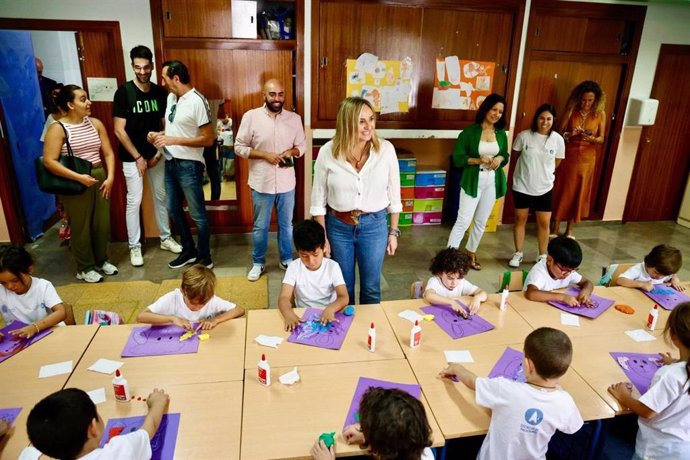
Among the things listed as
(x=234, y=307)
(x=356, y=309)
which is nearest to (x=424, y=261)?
(x=356, y=309)

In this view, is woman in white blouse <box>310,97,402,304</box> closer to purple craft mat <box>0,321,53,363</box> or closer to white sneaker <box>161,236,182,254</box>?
purple craft mat <box>0,321,53,363</box>

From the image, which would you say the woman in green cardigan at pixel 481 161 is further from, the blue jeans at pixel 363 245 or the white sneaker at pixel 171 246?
the white sneaker at pixel 171 246

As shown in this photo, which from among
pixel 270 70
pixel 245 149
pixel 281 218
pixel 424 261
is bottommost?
pixel 424 261

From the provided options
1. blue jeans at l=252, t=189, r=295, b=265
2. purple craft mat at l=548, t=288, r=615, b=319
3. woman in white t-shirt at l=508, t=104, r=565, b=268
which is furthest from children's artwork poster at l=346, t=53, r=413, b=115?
purple craft mat at l=548, t=288, r=615, b=319

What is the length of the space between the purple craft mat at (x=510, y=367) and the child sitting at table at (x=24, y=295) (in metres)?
2.07

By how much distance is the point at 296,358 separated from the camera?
6.79 feet

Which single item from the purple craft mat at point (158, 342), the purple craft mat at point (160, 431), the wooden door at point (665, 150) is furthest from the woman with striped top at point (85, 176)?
the wooden door at point (665, 150)

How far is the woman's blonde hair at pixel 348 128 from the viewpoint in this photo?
8.39 feet

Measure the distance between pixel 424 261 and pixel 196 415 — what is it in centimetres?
332

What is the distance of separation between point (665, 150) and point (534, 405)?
5601mm

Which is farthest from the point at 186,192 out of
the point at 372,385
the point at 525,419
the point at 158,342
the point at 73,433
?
the point at 525,419

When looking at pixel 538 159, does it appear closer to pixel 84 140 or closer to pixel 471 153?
pixel 471 153

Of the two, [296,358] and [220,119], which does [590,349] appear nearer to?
[296,358]

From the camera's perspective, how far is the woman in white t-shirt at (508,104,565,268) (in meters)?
4.30
